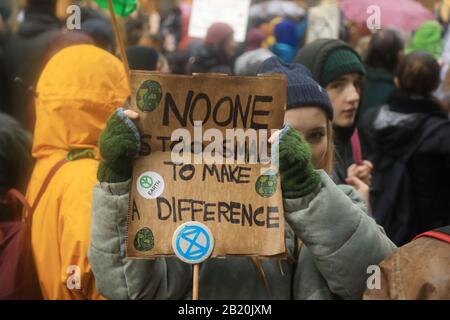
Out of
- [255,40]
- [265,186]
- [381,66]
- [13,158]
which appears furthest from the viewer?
[255,40]

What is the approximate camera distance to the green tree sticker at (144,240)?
239cm

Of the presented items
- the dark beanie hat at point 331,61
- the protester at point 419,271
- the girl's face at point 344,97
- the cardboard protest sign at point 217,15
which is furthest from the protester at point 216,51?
the protester at point 419,271

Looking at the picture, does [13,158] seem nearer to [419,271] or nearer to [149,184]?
[149,184]

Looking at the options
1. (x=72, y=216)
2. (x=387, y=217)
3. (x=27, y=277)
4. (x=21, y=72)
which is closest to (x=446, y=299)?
(x=72, y=216)

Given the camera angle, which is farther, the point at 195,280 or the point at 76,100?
the point at 76,100

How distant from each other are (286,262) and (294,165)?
443mm

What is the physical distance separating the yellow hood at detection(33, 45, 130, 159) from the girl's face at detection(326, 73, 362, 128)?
3.22 ft

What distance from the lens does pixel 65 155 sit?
3.06 meters

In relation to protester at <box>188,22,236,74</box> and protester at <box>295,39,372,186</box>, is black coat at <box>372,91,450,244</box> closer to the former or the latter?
protester at <box>295,39,372,186</box>

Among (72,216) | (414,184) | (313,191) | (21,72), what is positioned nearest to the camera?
(313,191)

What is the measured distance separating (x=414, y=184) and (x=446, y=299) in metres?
2.79

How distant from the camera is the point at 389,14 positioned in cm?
780

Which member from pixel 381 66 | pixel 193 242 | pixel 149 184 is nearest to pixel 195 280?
pixel 193 242
